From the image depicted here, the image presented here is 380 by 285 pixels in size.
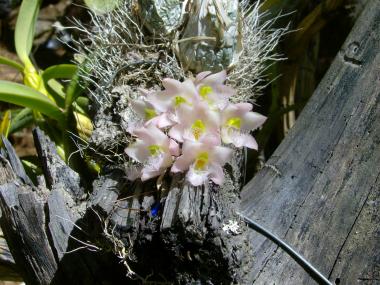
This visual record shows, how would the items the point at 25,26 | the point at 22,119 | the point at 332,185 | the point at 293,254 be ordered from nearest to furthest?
the point at 293,254
the point at 332,185
the point at 25,26
the point at 22,119

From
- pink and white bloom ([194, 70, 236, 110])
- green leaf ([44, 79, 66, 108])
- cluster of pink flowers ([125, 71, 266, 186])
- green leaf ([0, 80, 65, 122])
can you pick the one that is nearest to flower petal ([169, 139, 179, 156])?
cluster of pink flowers ([125, 71, 266, 186])

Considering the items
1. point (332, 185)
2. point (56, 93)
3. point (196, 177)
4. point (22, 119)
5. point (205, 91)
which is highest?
point (205, 91)

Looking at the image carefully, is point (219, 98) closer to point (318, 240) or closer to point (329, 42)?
point (318, 240)

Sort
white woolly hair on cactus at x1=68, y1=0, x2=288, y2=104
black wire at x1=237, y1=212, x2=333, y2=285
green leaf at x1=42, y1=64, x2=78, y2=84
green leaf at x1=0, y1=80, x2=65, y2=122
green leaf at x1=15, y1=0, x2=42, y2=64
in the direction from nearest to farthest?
black wire at x1=237, y1=212, x2=333, y2=285 → white woolly hair on cactus at x1=68, y1=0, x2=288, y2=104 → green leaf at x1=0, y1=80, x2=65, y2=122 → green leaf at x1=42, y1=64, x2=78, y2=84 → green leaf at x1=15, y1=0, x2=42, y2=64

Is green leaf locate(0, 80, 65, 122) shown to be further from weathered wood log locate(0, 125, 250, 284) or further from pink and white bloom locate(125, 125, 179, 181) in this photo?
pink and white bloom locate(125, 125, 179, 181)

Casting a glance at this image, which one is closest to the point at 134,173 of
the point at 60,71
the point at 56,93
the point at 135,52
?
the point at 135,52

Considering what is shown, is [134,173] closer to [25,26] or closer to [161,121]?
[161,121]

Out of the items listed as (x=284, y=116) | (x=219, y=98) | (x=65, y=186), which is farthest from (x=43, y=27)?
(x=219, y=98)

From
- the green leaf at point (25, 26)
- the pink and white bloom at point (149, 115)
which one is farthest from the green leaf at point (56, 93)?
the pink and white bloom at point (149, 115)
